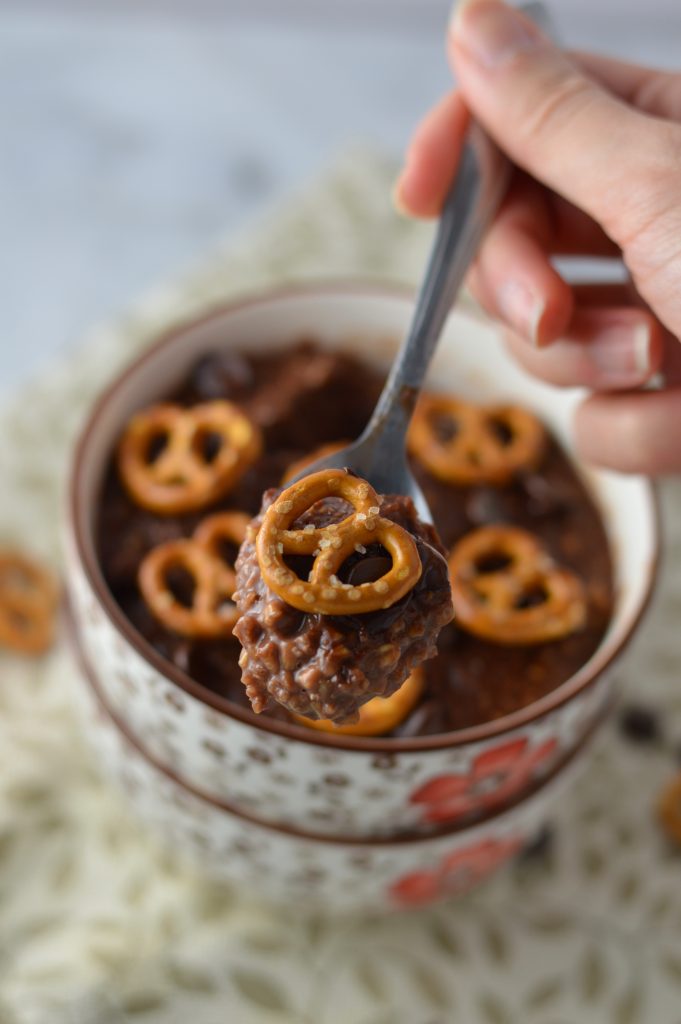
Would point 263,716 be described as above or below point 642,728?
above

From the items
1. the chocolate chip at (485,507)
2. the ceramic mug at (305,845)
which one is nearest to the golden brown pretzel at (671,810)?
the ceramic mug at (305,845)

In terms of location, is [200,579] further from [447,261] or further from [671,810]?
[671,810]

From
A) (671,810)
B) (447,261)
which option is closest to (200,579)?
(447,261)

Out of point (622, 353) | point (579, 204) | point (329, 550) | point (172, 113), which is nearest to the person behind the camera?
point (329, 550)

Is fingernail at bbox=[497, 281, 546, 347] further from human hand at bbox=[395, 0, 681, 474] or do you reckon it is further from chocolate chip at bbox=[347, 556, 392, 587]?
chocolate chip at bbox=[347, 556, 392, 587]

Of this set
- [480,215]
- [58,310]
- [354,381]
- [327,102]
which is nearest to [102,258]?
[58,310]

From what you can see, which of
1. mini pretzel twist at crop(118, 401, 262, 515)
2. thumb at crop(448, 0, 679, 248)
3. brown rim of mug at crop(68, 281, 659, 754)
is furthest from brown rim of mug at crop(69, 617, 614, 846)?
thumb at crop(448, 0, 679, 248)

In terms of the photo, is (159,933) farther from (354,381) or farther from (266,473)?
(354,381)
